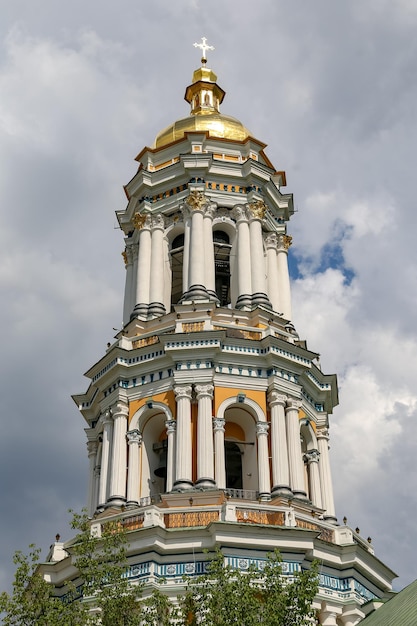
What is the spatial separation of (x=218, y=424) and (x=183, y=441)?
1.13 metres

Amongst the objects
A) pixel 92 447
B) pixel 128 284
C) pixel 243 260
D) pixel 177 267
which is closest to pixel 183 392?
pixel 92 447

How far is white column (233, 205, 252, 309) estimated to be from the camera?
1107 inches

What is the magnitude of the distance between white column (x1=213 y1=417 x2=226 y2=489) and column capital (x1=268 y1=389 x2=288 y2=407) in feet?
4.79

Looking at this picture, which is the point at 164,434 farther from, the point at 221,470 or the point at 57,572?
the point at 57,572

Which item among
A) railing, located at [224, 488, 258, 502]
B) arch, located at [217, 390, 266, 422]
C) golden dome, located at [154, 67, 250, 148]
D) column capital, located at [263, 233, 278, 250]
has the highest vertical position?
golden dome, located at [154, 67, 250, 148]

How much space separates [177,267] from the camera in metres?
31.2

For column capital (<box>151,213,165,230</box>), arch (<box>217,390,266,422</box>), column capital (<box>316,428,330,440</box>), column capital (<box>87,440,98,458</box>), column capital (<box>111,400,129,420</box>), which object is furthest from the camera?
column capital (<box>151,213,165,230</box>)

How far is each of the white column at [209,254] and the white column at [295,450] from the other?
4.18m

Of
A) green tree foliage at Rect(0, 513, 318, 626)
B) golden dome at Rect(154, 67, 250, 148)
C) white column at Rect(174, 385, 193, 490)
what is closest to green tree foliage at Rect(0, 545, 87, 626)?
green tree foliage at Rect(0, 513, 318, 626)

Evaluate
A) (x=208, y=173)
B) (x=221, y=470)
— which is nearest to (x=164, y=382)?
(x=221, y=470)

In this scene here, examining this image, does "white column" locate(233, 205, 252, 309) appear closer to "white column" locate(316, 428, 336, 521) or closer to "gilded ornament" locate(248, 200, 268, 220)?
"gilded ornament" locate(248, 200, 268, 220)

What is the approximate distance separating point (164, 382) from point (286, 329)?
Answer: 4.60 metres

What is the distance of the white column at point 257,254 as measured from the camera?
28250 mm

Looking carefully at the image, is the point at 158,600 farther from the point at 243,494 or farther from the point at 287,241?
the point at 287,241
